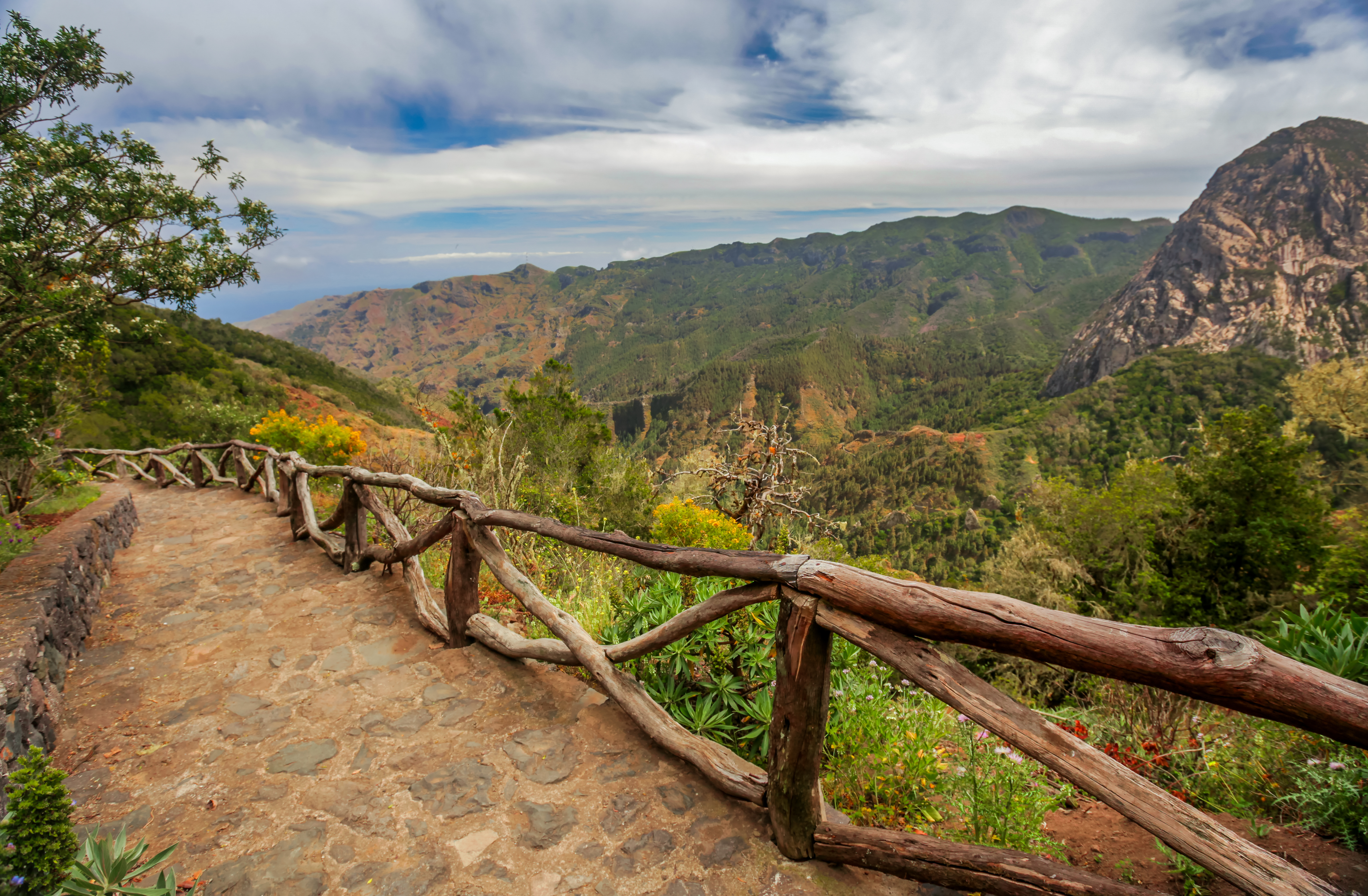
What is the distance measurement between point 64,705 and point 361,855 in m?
2.49

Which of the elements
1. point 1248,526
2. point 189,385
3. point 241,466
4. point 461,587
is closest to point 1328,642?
point 461,587

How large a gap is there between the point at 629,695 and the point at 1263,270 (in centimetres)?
15985

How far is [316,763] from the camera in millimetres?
2637

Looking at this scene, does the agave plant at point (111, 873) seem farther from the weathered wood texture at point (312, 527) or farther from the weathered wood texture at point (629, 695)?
the weathered wood texture at point (312, 527)

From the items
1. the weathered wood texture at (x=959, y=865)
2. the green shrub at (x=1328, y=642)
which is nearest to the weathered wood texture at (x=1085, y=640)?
the weathered wood texture at (x=959, y=865)

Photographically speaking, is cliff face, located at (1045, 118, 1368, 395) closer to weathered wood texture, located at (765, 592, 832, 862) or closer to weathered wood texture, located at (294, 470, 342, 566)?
weathered wood texture, located at (765, 592, 832, 862)

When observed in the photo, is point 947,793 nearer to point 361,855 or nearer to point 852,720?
point 852,720

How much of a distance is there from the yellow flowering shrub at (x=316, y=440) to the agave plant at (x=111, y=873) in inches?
431

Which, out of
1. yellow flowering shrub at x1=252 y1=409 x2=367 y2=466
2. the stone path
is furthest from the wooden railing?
yellow flowering shrub at x1=252 y1=409 x2=367 y2=466

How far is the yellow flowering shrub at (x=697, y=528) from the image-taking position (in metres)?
6.45

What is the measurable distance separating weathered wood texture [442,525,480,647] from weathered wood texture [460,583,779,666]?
4.8 inches

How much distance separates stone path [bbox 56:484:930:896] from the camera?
79.4 inches

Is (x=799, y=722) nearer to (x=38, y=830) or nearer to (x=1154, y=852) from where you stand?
(x=1154, y=852)

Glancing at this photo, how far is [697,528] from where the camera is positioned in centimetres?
680
